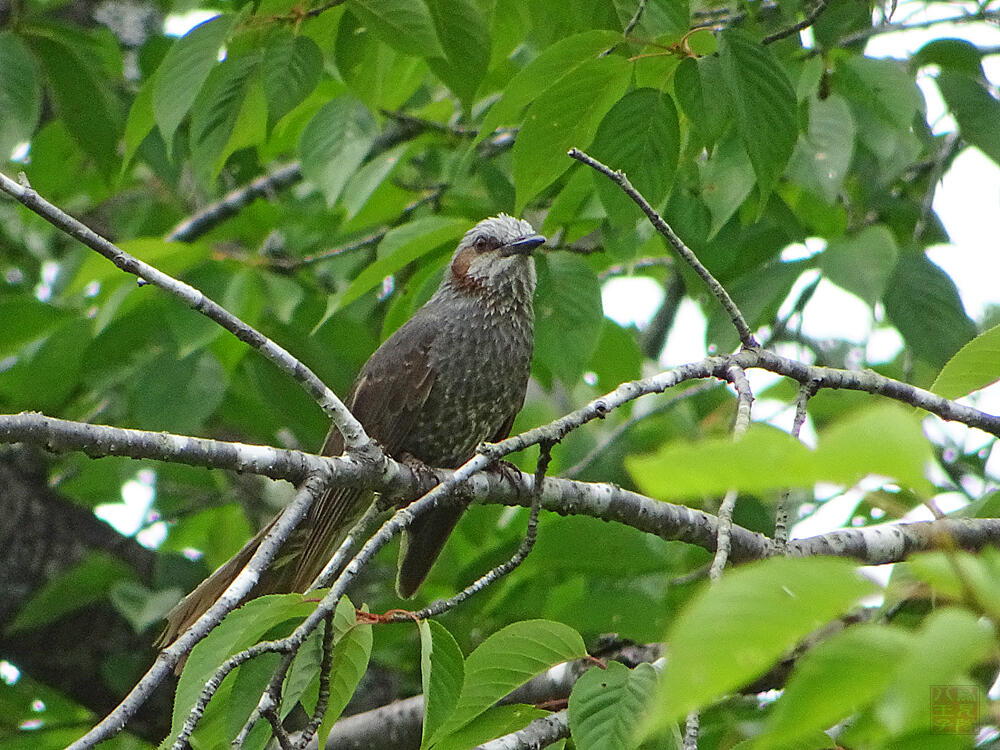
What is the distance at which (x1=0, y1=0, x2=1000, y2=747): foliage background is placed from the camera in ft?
8.46

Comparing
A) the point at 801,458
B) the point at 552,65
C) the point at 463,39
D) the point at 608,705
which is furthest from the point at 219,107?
the point at 801,458

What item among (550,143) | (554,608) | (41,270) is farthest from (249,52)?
(41,270)

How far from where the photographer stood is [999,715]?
1067mm

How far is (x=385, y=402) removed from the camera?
376cm

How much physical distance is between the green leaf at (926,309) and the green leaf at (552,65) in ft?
5.43

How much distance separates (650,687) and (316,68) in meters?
1.88

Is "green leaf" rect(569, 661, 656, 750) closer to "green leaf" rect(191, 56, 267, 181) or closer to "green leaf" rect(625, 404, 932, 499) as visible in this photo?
"green leaf" rect(625, 404, 932, 499)

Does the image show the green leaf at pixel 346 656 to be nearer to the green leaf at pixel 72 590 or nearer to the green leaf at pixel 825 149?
the green leaf at pixel 825 149

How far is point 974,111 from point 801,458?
285cm

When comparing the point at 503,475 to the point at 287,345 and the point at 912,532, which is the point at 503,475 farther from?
the point at 287,345

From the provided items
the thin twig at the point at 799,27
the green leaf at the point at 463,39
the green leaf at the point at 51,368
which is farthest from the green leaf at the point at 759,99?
the green leaf at the point at 51,368

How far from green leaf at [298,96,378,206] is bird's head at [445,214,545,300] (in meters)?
0.65

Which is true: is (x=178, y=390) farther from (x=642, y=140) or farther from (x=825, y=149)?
(x=825, y=149)

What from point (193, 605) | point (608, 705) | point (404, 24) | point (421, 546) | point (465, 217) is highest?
point (465, 217)
